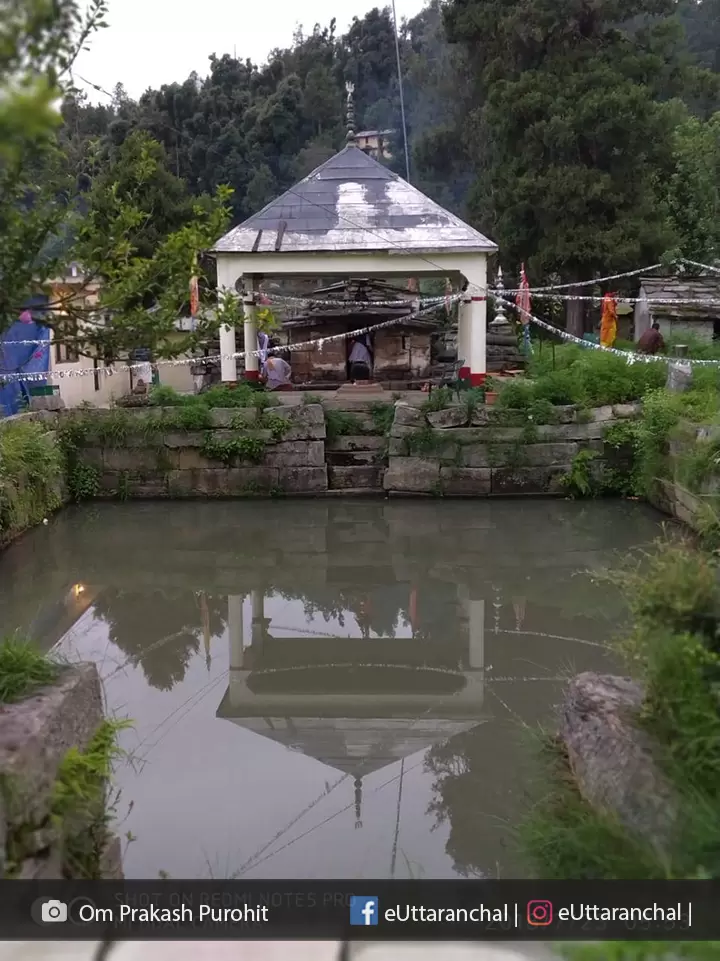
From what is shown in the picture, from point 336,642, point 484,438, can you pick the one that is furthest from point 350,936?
point 484,438

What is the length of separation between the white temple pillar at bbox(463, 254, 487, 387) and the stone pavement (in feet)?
38.5

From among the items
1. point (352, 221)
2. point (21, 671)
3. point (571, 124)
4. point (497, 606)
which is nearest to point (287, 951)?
point (21, 671)

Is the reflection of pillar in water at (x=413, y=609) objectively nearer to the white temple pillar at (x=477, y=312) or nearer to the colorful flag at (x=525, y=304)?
the white temple pillar at (x=477, y=312)

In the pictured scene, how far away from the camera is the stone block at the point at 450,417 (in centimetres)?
1250

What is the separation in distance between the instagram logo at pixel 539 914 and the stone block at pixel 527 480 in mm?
9810

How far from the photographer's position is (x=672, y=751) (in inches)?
139

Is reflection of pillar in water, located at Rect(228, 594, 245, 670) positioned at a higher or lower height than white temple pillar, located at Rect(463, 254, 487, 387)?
lower

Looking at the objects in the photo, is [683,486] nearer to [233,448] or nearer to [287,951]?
[233,448]

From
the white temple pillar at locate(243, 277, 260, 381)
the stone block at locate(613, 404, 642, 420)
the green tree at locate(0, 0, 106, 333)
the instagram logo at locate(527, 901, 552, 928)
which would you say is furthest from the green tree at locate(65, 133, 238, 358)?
the white temple pillar at locate(243, 277, 260, 381)

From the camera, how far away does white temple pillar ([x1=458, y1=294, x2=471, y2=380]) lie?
14.6m

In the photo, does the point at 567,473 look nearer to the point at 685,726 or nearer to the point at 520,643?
the point at 520,643

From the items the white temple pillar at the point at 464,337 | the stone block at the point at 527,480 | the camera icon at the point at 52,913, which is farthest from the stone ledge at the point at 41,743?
the white temple pillar at the point at 464,337

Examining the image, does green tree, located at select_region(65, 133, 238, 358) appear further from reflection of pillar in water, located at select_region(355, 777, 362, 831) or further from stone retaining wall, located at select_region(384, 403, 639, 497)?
stone retaining wall, located at select_region(384, 403, 639, 497)

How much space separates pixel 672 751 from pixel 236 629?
15.1 ft
